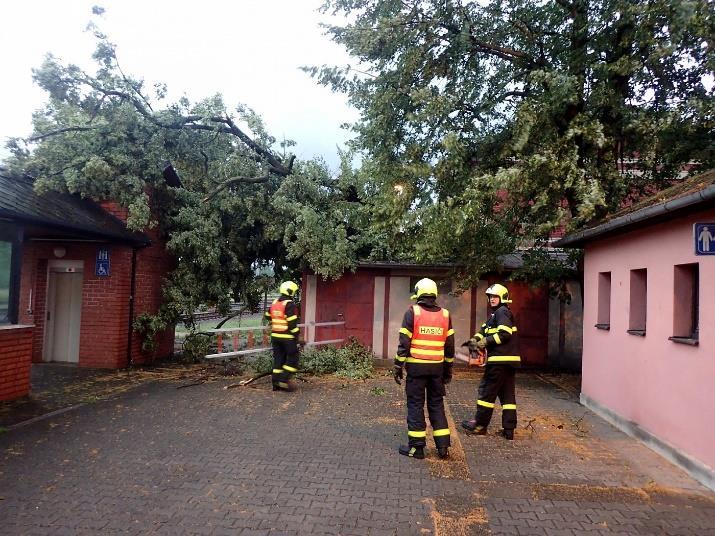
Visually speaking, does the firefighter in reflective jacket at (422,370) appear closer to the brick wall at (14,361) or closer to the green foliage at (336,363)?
the green foliage at (336,363)

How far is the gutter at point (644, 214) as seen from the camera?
452 centimetres

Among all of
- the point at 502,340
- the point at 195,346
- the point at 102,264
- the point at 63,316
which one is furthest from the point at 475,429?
the point at 63,316

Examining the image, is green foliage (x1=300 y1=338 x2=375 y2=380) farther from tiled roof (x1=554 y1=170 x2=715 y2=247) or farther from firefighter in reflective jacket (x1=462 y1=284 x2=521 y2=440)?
tiled roof (x1=554 y1=170 x2=715 y2=247)

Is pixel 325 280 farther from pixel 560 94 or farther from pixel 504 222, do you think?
pixel 560 94

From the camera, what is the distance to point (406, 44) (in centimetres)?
917

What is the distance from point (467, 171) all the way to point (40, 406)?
7935mm

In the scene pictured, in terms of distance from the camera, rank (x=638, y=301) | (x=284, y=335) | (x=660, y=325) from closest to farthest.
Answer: (x=660, y=325) < (x=638, y=301) < (x=284, y=335)

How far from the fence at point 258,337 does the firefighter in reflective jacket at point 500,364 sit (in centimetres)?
490

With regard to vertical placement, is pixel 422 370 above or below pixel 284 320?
below

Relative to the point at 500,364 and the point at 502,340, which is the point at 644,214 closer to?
the point at 502,340

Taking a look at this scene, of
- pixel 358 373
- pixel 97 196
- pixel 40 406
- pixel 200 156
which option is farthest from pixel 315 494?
pixel 200 156

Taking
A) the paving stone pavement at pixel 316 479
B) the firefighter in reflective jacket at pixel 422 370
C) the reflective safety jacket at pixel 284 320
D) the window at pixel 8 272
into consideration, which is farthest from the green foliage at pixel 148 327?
the firefighter in reflective jacket at pixel 422 370

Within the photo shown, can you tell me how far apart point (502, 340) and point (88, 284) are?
862 centimetres

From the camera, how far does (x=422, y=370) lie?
17.7 ft
